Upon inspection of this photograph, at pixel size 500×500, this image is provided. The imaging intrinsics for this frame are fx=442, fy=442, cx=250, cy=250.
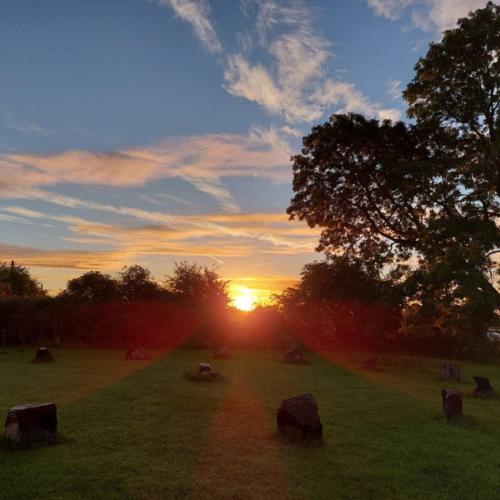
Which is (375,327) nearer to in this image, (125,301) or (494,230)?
(494,230)

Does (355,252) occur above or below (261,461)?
above

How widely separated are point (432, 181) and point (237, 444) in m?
18.5

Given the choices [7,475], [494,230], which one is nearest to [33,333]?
[7,475]

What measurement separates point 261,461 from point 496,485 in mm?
3816

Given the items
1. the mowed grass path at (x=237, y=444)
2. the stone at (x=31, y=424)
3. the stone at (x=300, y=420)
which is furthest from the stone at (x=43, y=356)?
the stone at (x=300, y=420)

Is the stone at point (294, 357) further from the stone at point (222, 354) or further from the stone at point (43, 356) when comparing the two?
the stone at point (43, 356)

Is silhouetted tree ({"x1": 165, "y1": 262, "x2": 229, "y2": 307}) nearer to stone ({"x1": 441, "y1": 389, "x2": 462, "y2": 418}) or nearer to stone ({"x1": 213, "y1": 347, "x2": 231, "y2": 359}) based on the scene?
stone ({"x1": 213, "y1": 347, "x2": 231, "y2": 359})

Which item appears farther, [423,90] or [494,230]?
[423,90]

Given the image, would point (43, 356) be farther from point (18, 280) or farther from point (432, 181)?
point (18, 280)

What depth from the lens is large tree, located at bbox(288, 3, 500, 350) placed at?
1880 centimetres

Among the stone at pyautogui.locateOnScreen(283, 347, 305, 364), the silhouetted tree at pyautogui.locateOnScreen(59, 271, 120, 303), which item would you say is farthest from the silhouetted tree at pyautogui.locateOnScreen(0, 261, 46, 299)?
the stone at pyautogui.locateOnScreen(283, 347, 305, 364)

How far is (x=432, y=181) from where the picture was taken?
2261 cm

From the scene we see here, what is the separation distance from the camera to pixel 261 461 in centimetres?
766

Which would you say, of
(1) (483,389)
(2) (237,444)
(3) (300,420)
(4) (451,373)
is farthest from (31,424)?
(4) (451,373)
